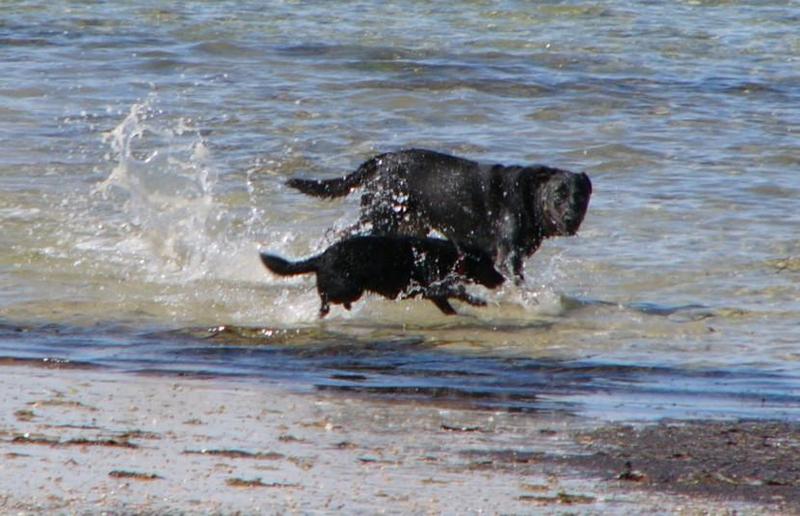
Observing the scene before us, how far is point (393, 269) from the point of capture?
26.6ft

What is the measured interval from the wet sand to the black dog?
9.14 feet

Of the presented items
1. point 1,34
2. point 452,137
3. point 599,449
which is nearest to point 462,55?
point 452,137

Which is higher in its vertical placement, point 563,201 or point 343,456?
point 563,201

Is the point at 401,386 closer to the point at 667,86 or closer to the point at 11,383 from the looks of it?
the point at 11,383

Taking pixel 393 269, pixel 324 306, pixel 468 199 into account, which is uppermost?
pixel 468 199

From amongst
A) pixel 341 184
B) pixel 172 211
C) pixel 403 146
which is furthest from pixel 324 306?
pixel 403 146

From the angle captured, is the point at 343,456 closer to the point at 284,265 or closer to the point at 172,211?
the point at 284,265

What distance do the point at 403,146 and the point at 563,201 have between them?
435 centimetres

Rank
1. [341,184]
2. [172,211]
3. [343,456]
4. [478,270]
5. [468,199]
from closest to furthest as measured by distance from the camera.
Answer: [343,456] → [478,270] → [468,199] → [341,184] → [172,211]

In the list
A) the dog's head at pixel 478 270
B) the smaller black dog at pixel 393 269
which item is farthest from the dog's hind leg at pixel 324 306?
the dog's head at pixel 478 270

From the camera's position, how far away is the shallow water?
23.6 ft

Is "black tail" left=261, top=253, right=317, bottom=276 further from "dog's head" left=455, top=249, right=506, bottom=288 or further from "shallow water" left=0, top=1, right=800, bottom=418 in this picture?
"dog's head" left=455, top=249, right=506, bottom=288

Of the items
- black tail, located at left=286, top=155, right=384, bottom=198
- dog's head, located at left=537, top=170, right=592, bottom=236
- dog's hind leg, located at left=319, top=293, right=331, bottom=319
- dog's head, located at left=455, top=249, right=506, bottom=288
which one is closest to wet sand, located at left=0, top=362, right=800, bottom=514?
dog's hind leg, located at left=319, top=293, right=331, bottom=319

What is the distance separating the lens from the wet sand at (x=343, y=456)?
457 cm
